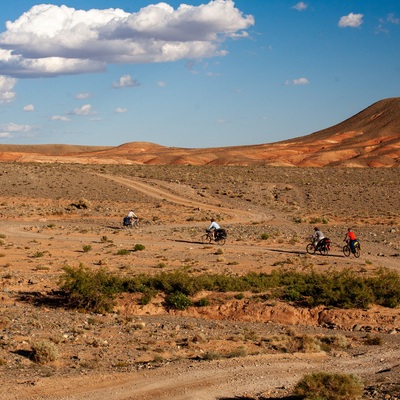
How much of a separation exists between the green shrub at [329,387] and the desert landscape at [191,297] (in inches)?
22.2

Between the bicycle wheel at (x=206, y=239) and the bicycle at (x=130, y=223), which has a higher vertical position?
the bicycle at (x=130, y=223)

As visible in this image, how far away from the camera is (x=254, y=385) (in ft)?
48.5

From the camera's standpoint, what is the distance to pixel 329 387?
13.3m

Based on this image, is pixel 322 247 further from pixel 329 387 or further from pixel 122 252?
pixel 329 387

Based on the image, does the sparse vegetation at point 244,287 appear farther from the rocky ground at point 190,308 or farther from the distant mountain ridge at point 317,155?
the distant mountain ridge at point 317,155

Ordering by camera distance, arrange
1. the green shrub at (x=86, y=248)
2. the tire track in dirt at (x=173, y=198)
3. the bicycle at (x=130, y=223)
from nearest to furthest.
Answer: the green shrub at (x=86, y=248), the bicycle at (x=130, y=223), the tire track in dirt at (x=173, y=198)

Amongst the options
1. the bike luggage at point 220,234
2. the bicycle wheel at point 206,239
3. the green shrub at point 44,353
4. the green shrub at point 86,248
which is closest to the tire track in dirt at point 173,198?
the bicycle wheel at point 206,239

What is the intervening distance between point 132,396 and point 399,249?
83.3ft

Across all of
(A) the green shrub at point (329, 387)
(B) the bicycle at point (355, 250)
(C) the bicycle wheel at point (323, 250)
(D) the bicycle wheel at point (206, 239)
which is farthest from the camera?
(D) the bicycle wheel at point (206, 239)

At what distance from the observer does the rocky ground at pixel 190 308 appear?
605 inches

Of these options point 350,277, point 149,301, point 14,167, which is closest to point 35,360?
point 149,301

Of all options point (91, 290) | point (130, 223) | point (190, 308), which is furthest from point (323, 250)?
point (130, 223)

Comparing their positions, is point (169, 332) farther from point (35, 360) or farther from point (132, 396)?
point (132, 396)

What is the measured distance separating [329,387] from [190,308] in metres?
11.5
